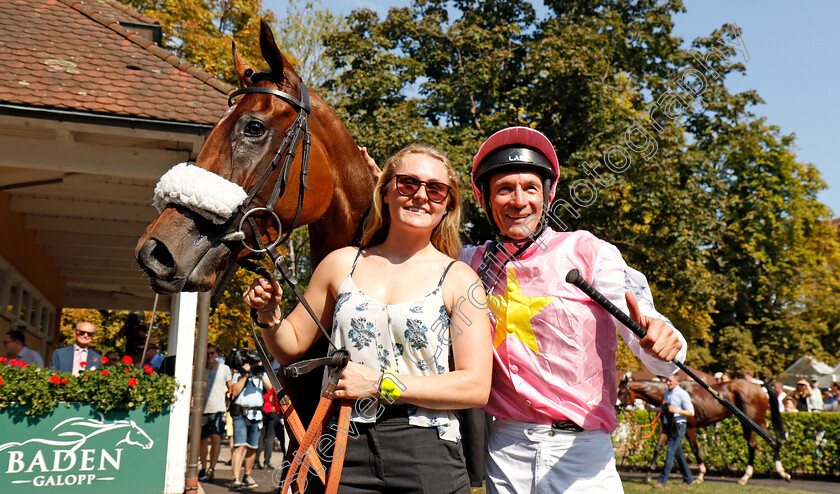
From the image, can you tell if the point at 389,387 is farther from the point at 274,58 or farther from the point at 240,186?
the point at 274,58

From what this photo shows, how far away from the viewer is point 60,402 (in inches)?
258

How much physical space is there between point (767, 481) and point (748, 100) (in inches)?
388

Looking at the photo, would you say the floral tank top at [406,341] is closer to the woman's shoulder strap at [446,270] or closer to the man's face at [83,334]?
the woman's shoulder strap at [446,270]

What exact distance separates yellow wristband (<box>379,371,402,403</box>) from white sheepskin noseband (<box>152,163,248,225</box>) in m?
0.72

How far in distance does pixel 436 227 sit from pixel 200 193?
2.64ft

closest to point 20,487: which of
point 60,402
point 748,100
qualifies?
point 60,402

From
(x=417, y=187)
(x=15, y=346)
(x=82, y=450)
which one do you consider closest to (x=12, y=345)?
(x=15, y=346)

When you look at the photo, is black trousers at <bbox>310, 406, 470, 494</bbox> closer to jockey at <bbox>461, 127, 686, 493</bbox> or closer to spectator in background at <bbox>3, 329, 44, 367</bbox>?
jockey at <bbox>461, 127, 686, 493</bbox>

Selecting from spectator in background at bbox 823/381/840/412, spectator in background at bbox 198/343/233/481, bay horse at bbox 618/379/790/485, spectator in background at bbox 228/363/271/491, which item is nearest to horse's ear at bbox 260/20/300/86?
spectator in background at bbox 228/363/271/491

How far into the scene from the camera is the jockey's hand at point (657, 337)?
1.88 metres

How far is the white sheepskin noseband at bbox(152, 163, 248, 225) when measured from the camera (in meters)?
2.00

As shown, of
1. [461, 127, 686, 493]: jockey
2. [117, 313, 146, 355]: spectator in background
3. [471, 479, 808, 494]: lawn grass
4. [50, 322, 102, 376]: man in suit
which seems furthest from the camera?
[117, 313, 146, 355]: spectator in background

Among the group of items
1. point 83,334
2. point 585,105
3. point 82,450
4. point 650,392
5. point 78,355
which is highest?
point 585,105

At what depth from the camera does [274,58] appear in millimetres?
2312
